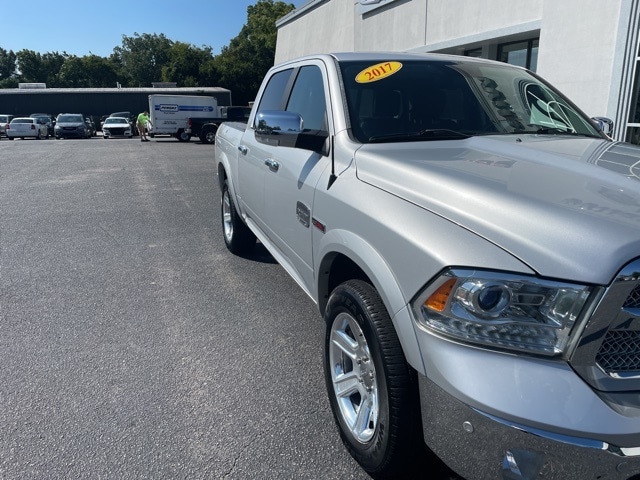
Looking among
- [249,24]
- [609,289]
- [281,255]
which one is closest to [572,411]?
[609,289]

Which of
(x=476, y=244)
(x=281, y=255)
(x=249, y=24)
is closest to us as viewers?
(x=476, y=244)

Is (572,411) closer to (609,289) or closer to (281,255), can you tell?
(609,289)

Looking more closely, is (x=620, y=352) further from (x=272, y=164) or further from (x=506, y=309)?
(x=272, y=164)

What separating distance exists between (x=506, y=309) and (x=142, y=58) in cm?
10603

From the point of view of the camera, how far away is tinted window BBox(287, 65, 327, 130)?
3410 millimetres

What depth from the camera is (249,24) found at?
7031 cm

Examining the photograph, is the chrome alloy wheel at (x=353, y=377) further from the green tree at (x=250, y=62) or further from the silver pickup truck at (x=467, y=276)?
the green tree at (x=250, y=62)

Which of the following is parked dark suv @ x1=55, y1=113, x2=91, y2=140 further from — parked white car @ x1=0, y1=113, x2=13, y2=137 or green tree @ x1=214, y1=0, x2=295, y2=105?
green tree @ x1=214, y1=0, x2=295, y2=105

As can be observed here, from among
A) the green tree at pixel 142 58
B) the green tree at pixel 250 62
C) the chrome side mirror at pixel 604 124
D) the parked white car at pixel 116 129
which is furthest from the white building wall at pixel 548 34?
the green tree at pixel 142 58

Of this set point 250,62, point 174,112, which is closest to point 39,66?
point 250,62

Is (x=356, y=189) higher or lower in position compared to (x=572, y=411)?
higher

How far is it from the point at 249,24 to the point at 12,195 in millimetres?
66554

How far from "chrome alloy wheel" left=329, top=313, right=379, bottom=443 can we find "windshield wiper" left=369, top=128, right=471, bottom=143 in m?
1.06

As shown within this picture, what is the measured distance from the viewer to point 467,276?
1757 millimetres
